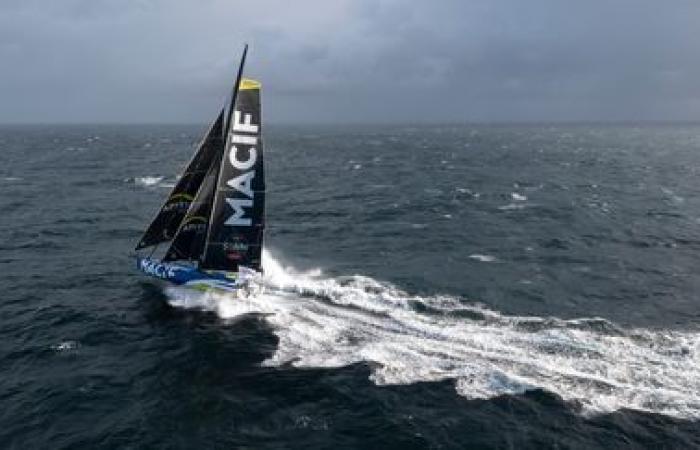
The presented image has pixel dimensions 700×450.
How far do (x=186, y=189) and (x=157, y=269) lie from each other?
5.34 m

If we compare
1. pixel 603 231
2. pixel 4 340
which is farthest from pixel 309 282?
pixel 603 231

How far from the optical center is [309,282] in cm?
4244

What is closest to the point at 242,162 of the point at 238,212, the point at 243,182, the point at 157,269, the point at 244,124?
the point at 243,182

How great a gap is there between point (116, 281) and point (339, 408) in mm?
23338

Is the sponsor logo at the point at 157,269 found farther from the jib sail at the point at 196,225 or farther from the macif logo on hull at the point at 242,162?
the macif logo on hull at the point at 242,162

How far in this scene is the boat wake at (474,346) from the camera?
2816 centimetres

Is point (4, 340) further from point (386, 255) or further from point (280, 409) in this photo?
point (386, 255)

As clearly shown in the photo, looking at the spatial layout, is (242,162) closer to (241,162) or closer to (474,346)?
(241,162)

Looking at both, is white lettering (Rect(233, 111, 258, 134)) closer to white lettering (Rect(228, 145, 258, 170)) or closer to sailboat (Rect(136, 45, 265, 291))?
sailboat (Rect(136, 45, 265, 291))

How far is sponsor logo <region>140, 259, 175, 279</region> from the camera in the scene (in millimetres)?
38625

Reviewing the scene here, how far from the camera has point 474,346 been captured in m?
31.8

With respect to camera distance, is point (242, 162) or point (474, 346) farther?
point (242, 162)

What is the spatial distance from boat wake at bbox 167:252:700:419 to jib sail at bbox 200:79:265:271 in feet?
8.89

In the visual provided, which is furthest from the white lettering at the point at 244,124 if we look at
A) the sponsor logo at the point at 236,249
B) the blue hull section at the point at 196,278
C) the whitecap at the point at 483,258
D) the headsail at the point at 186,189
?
the whitecap at the point at 483,258
